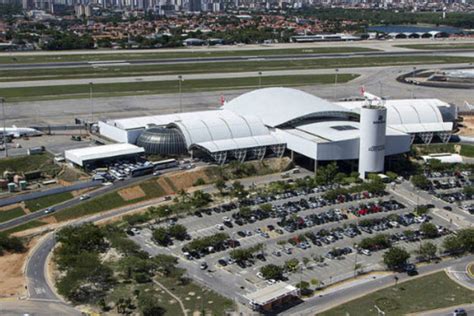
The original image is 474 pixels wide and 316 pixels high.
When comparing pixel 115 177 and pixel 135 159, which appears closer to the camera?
pixel 115 177

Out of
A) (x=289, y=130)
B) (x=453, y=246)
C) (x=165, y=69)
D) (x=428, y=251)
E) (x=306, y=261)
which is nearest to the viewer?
(x=306, y=261)

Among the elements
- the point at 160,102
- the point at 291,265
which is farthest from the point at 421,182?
the point at 160,102

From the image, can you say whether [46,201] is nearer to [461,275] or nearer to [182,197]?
[182,197]

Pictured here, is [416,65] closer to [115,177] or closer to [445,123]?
[445,123]

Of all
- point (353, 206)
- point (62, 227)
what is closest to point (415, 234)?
point (353, 206)

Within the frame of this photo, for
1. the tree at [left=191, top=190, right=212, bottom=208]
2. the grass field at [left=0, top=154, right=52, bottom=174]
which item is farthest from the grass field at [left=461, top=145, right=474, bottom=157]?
the grass field at [left=0, top=154, right=52, bottom=174]

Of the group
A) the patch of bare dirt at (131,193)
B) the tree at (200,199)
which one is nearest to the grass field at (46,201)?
the patch of bare dirt at (131,193)
